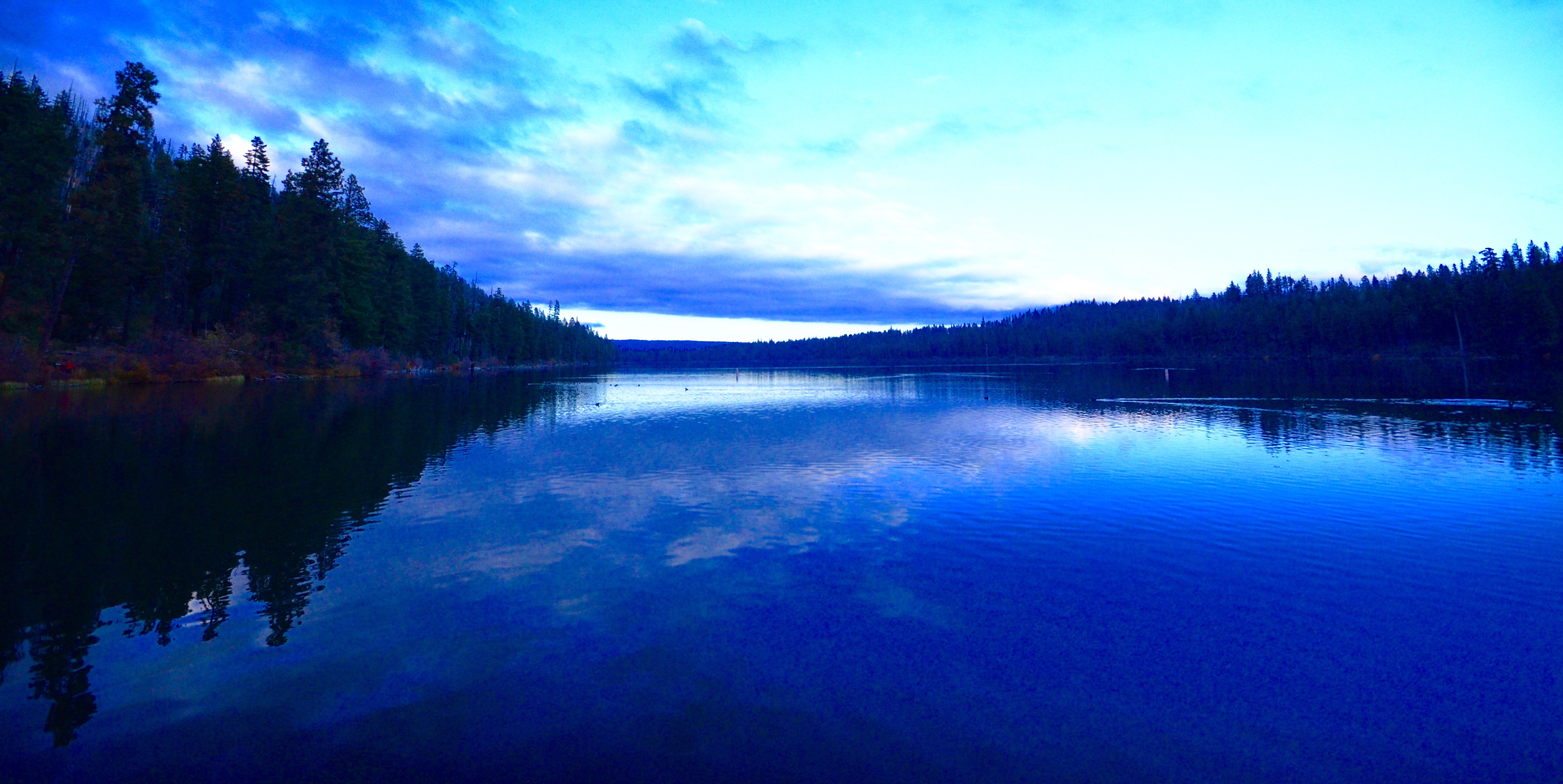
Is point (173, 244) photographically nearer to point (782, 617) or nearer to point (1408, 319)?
point (782, 617)

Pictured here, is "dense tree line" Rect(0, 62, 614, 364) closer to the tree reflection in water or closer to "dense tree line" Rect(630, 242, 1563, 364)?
the tree reflection in water

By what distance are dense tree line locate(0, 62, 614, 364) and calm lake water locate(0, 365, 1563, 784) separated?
34636mm

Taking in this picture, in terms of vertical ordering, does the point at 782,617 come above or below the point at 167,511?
below

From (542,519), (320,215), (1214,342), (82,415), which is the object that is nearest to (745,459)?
(542,519)

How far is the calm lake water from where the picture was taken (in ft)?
21.9

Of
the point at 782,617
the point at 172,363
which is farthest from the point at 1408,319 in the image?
the point at 172,363

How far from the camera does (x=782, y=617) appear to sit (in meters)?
10.0

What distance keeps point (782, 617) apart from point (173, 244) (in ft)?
235

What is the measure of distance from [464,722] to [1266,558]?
43.3 ft

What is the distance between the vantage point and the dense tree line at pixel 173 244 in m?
45.8

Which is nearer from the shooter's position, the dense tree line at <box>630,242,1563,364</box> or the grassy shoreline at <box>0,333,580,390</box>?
the grassy shoreline at <box>0,333,580,390</box>

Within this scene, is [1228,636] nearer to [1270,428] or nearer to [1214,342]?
[1270,428]

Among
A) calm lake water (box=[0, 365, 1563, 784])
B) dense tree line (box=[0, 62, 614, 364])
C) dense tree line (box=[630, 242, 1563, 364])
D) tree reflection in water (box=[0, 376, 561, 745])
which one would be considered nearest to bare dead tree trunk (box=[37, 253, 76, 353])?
dense tree line (box=[0, 62, 614, 364])

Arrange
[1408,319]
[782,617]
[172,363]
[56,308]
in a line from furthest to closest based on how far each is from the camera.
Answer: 1. [1408,319]
2. [172,363]
3. [56,308]
4. [782,617]
